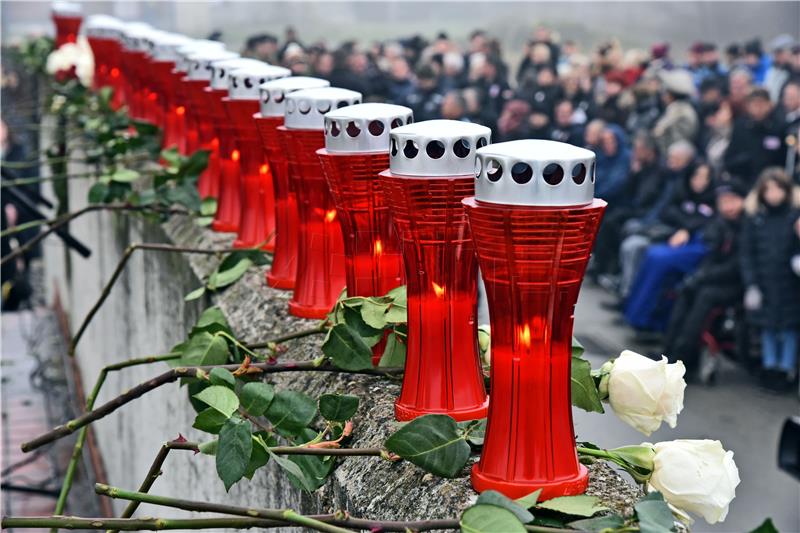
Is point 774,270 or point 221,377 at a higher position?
point 221,377

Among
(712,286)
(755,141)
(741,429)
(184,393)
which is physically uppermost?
(184,393)

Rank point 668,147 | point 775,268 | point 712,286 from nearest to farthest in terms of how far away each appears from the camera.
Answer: point 775,268, point 712,286, point 668,147

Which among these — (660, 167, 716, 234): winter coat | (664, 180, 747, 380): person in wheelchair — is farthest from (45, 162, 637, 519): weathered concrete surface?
(660, 167, 716, 234): winter coat

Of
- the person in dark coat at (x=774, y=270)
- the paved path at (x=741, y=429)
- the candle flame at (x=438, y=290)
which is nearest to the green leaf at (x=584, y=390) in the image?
the candle flame at (x=438, y=290)

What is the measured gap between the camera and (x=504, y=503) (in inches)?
36.5

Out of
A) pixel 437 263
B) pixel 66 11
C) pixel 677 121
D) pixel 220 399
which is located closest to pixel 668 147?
pixel 677 121

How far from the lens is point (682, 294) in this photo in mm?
7426

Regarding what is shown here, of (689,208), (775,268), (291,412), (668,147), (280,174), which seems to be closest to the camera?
(291,412)

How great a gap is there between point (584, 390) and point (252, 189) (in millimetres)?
1160

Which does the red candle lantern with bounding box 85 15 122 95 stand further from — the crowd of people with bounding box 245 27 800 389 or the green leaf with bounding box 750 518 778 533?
the green leaf with bounding box 750 518 778 533

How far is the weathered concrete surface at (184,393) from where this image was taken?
1.10m

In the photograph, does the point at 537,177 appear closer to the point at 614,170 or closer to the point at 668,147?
the point at 668,147

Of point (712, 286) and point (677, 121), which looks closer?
point (712, 286)

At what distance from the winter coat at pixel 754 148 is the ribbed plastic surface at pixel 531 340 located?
734 cm
